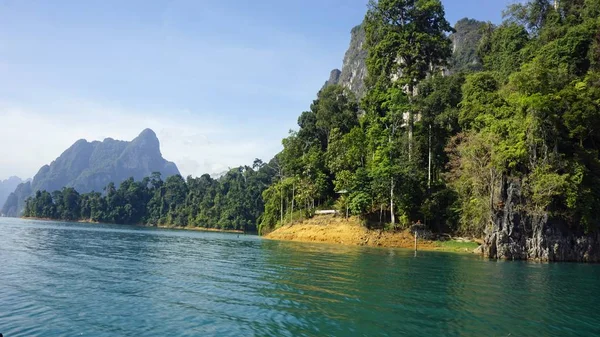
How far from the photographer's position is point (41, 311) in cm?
1320

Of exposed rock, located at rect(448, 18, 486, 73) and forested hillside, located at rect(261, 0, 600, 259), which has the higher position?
exposed rock, located at rect(448, 18, 486, 73)

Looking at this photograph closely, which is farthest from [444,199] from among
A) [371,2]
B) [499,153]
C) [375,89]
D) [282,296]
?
[282,296]

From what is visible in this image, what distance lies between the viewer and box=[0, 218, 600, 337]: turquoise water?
12.2 meters

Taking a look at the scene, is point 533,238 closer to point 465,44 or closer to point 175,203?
point 465,44

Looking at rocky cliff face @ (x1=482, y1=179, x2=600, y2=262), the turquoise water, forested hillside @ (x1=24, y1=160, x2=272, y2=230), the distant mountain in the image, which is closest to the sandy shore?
rocky cliff face @ (x1=482, y1=179, x2=600, y2=262)

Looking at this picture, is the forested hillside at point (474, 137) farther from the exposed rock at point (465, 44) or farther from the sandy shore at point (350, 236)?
the exposed rock at point (465, 44)

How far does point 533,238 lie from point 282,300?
31105 millimetres

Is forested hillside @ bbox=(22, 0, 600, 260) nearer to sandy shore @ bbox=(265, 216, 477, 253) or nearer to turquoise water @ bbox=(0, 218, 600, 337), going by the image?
sandy shore @ bbox=(265, 216, 477, 253)

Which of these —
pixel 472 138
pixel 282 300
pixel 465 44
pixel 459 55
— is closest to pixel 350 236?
pixel 472 138

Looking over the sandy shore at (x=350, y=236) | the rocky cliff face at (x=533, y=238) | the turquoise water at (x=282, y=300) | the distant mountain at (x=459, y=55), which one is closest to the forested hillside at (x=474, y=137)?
the rocky cliff face at (x=533, y=238)

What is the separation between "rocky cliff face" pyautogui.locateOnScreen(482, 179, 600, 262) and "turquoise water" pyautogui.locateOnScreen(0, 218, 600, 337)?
1128cm

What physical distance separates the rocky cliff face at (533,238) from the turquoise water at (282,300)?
1128 centimetres

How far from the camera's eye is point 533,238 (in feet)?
123

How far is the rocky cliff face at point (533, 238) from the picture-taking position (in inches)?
1459
